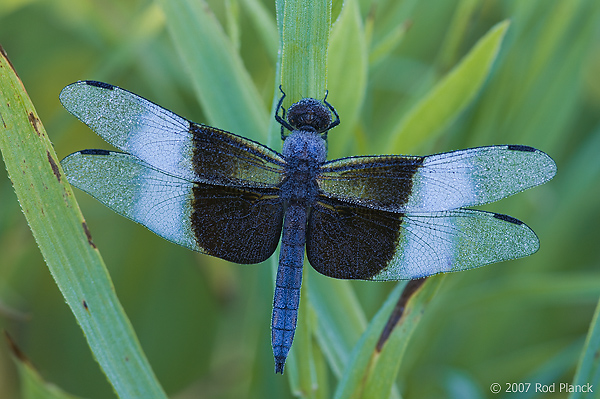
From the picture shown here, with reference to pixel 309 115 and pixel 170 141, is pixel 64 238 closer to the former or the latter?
pixel 170 141

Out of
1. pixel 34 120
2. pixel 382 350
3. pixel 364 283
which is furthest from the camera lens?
pixel 364 283

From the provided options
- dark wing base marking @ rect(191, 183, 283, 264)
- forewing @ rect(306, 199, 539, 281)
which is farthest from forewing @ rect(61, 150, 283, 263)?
forewing @ rect(306, 199, 539, 281)

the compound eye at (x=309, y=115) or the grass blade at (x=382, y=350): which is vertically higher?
the compound eye at (x=309, y=115)

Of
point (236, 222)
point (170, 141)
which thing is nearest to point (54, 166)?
point (170, 141)

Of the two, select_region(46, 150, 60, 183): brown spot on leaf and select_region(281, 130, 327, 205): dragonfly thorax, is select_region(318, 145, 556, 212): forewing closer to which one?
select_region(281, 130, 327, 205): dragonfly thorax

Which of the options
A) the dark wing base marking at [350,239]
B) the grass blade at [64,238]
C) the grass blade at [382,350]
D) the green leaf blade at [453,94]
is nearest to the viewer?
the grass blade at [64,238]

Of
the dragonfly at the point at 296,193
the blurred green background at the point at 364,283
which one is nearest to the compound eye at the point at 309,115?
the dragonfly at the point at 296,193

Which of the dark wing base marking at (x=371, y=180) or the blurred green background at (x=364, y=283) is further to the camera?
the blurred green background at (x=364, y=283)

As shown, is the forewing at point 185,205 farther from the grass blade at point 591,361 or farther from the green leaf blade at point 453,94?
the grass blade at point 591,361
